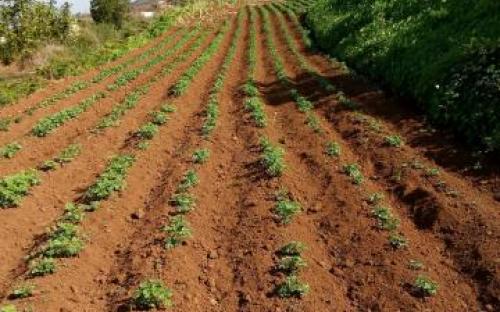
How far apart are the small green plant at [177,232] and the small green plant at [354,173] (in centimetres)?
420

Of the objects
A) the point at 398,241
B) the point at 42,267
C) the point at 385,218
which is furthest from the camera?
the point at 385,218

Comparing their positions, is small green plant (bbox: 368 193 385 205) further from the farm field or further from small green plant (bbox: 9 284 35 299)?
small green plant (bbox: 9 284 35 299)

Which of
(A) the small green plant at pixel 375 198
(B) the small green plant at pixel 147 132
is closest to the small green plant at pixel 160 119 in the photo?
(B) the small green plant at pixel 147 132

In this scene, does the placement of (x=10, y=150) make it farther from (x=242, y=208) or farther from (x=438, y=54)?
(x=438, y=54)

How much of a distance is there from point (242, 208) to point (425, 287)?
4.51 m

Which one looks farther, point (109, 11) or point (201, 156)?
point (109, 11)

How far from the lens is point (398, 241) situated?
10.4 metres

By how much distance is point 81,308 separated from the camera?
9.00 m

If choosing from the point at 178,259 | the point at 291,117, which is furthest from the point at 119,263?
the point at 291,117

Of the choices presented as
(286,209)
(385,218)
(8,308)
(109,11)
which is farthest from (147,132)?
(109,11)

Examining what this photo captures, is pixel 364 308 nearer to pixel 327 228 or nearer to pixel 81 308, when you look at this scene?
pixel 327 228

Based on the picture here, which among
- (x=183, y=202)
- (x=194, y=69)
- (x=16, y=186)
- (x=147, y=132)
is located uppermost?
(x=194, y=69)

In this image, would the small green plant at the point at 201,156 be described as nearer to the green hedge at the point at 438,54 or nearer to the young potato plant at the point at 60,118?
the young potato plant at the point at 60,118

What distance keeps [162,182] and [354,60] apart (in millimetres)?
13819
